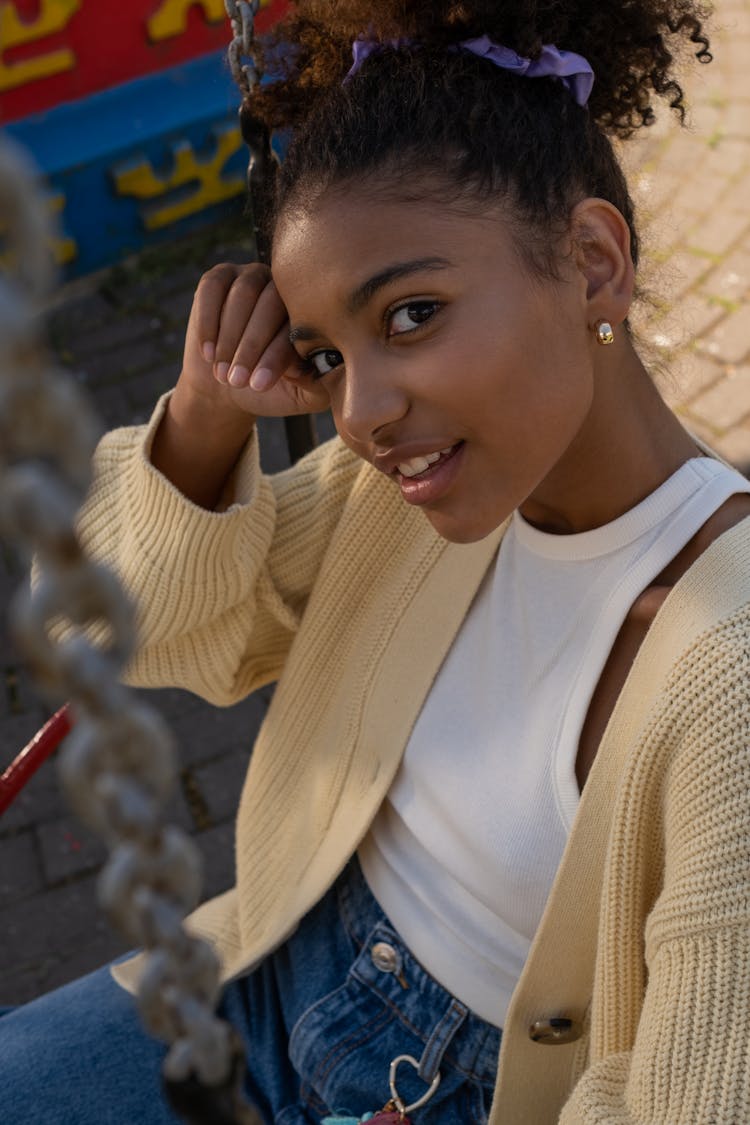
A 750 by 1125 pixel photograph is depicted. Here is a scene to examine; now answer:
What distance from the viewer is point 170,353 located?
4.63 m

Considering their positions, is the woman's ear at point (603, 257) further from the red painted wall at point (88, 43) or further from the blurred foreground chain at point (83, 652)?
the red painted wall at point (88, 43)

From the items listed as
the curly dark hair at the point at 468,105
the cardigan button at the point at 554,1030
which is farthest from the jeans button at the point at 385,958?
the curly dark hair at the point at 468,105

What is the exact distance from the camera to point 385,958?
1769mm

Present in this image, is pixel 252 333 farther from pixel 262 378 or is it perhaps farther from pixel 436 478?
pixel 436 478

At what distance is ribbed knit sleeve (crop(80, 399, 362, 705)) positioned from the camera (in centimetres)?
199

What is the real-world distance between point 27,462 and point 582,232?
1256mm

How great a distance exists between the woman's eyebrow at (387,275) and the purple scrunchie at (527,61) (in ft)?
1.02

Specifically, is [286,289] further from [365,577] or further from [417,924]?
[417,924]

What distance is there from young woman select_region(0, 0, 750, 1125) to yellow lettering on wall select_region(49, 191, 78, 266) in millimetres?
3009

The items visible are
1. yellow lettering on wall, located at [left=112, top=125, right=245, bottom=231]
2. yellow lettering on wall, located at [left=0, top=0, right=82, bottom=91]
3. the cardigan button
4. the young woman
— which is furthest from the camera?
yellow lettering on wall, located at [left=112, top=125, right=245, bottom=231]

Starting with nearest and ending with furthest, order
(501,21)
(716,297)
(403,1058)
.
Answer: (501,21) → (403,1058) → (716,297)

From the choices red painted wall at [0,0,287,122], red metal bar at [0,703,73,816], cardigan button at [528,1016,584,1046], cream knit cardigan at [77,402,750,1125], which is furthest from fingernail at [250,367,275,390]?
red painted wall at [0,0,287,122]

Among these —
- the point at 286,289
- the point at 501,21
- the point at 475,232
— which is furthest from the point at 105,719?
the point at 501,21

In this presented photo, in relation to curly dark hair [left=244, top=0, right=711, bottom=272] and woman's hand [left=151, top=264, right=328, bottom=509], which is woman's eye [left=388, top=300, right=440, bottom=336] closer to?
curly dark hair [left=244, top=0, right=711, bottom=272]
